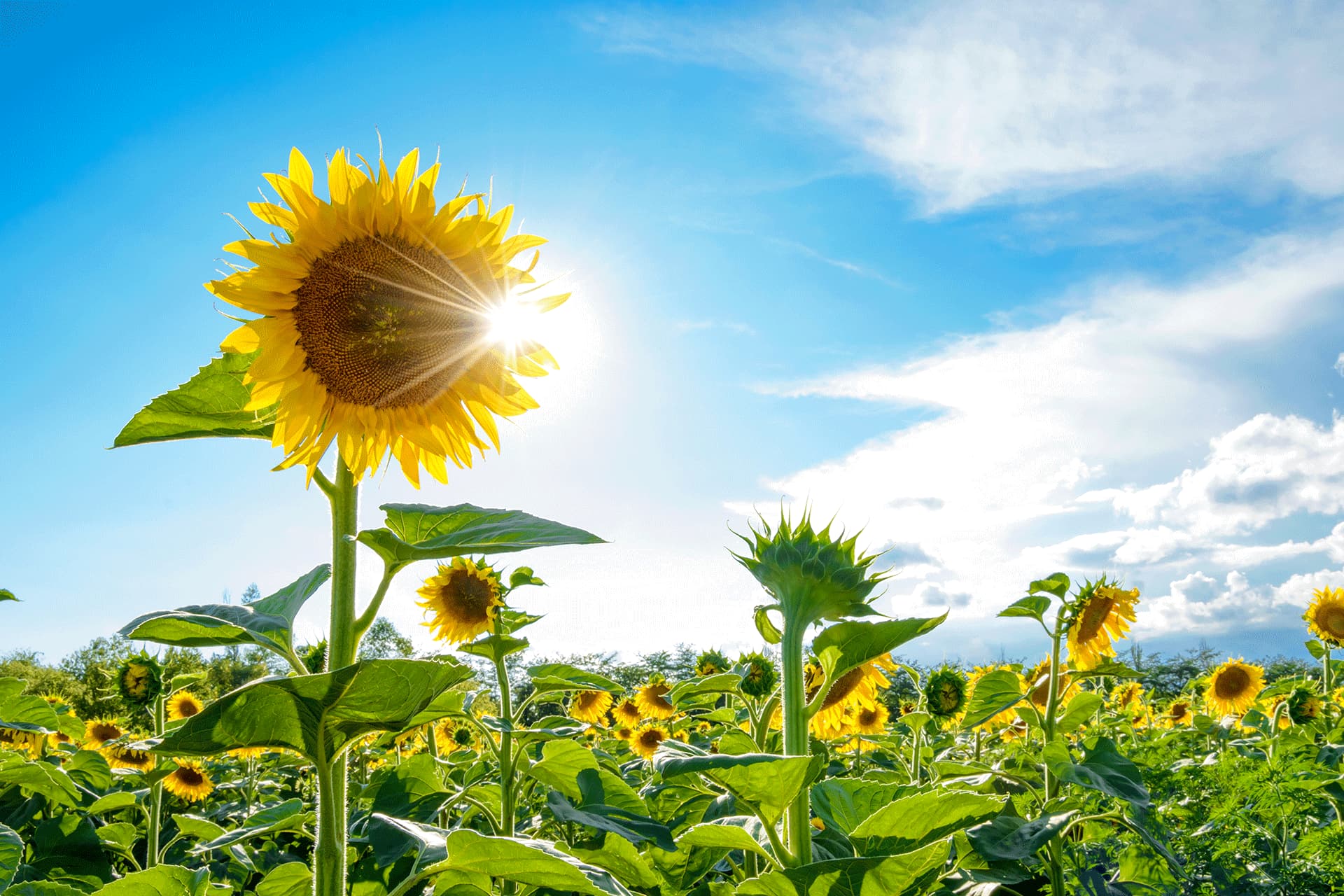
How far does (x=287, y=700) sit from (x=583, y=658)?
15268mm

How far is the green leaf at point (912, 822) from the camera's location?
5.23 ft

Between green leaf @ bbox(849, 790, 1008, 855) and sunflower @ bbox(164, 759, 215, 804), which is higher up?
green leaf @ bbox(849, 790, 1008, 855)

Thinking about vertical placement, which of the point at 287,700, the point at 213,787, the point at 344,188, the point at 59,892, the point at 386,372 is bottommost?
the point at 213,787

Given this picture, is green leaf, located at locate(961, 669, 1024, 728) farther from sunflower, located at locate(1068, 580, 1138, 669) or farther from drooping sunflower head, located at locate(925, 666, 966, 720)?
drooping sunflower head, located at locate(925, 666, 966, 720)

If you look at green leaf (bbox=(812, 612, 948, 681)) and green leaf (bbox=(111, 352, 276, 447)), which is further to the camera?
green leaf (bbox=(812, 612, 948, 681))

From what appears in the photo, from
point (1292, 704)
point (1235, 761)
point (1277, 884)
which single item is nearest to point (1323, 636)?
point (1292, 704)

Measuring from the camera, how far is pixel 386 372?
74.6 inches

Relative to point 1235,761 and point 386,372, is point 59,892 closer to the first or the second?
point 386,372

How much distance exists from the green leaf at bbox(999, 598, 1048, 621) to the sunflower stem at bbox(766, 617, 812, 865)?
195 centimetres

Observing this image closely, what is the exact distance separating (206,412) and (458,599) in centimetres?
302

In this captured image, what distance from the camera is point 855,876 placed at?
1430mm

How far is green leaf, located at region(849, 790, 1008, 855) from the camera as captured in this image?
1593mm

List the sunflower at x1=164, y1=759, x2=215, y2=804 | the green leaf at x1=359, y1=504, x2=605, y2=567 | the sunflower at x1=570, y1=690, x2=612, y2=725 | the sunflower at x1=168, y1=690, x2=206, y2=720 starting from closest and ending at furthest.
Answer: the green leaf at x1=359, y1=504, x2=605, y2=567
the sunflower at x1=164, y1=759, x2=215, y2=804
the sunflower at x1=168, y1=690, x2=206, y2=720
the sunflower at x1=570, y1=690, x2=612, y2=725

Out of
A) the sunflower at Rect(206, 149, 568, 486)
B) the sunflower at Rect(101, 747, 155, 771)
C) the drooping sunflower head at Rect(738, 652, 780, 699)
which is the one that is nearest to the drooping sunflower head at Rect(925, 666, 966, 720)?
the drooping sunflower head at Rect(738, 652, 780, 699)
